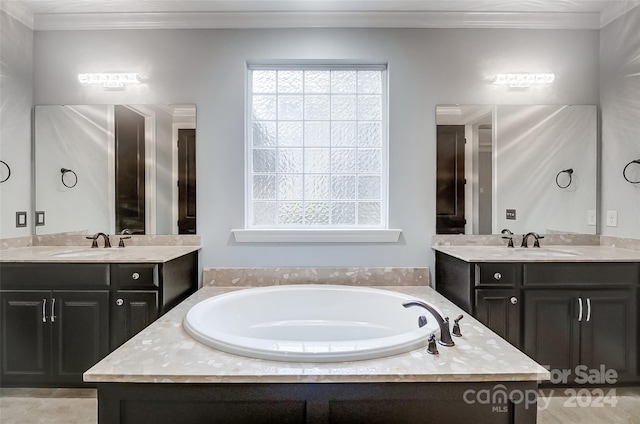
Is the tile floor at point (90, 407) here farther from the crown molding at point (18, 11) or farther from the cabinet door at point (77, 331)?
the crown molding at point (18, 11)

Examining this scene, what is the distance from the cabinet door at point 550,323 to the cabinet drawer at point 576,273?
0.07 m

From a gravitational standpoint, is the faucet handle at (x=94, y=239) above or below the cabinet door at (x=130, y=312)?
above

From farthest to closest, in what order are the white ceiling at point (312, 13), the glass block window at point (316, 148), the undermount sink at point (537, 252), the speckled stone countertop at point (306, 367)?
the glass block window at point (316, 148) < the white ceiling at point (312, 13) < the undermount sink at point (537, 252) < the speckled stone countertop at point (306, 367)

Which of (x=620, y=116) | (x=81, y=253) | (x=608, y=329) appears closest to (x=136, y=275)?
(x=81, y=253)

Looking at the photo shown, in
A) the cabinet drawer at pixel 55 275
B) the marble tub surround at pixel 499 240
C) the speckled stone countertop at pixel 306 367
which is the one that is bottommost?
the speckled stone countertop at pixel 306 367

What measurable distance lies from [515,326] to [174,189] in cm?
255

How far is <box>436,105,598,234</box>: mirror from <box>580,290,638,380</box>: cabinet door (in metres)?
0.62

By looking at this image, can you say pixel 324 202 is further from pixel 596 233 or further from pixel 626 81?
pixel 626 81

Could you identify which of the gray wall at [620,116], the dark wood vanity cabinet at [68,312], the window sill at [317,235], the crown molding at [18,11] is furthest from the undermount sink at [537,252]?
the crown molding at [18,11]

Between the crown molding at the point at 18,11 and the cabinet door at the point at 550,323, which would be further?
the crown molding at the point at 18,11

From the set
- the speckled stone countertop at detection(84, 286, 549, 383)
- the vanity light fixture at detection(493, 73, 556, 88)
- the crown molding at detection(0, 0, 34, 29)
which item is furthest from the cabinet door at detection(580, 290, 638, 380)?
the crown molding at detection(0, 0, 34, 29)

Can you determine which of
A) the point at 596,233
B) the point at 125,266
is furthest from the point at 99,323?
the point at 596,233

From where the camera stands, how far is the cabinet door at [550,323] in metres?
1.99

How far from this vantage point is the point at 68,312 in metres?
1.99
